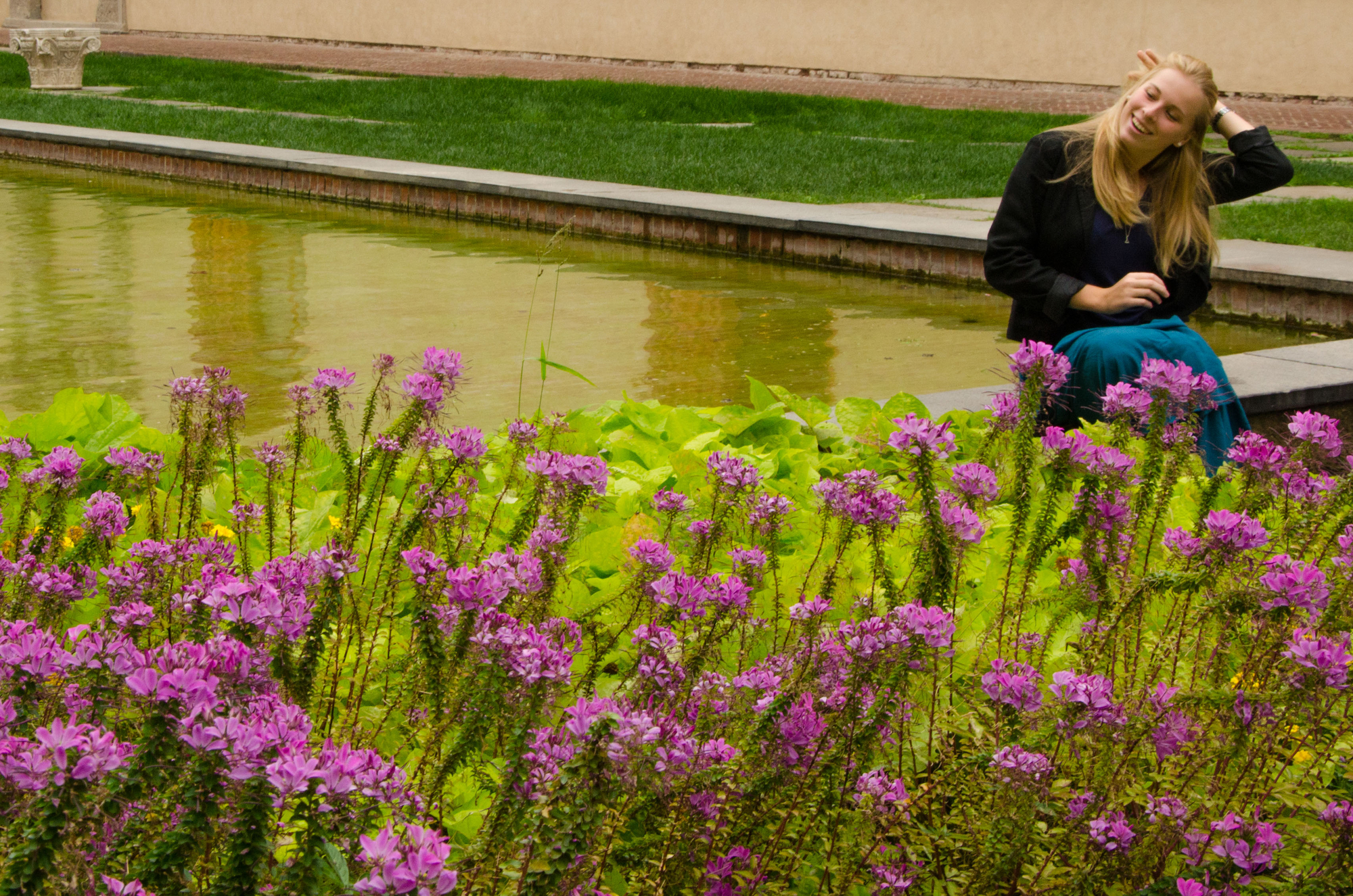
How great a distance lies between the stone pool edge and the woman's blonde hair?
10.1 feet

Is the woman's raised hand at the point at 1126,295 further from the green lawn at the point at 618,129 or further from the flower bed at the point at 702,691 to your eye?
the green lawn at the point at 618,129

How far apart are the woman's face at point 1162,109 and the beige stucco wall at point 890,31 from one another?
64.9ft

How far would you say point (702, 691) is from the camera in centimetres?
179

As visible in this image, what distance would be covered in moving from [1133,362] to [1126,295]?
20cm

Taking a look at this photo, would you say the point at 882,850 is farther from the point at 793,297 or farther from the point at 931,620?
the point at 793,297

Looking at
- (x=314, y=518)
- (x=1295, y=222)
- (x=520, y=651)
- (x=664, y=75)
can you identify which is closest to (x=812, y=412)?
(x=314, y=518)

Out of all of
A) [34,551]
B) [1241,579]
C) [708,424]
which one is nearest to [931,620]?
[1241,579]

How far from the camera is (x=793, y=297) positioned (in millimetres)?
8656

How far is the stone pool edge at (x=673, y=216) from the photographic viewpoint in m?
7.75

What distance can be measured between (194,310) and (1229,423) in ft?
18.1

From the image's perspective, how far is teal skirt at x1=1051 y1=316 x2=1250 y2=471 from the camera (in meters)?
4.27

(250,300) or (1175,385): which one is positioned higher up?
(1175,385)

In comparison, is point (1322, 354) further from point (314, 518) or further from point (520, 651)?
point (520, 651)

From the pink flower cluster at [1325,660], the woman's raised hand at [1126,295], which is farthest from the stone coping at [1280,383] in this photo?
the pink flower cluster at [1325,660]
